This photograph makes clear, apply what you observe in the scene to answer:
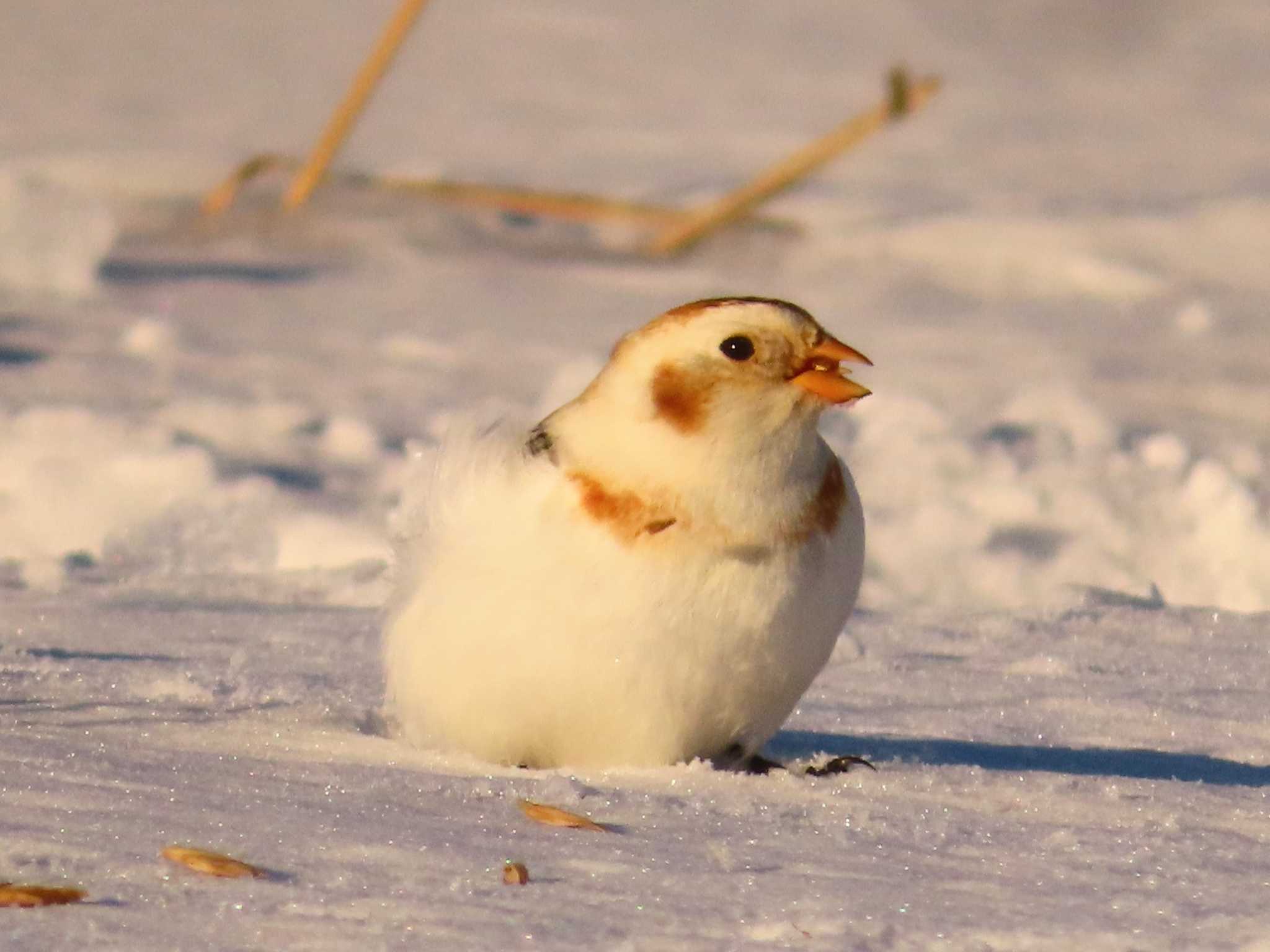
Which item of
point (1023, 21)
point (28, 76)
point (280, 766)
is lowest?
point (280, 766)

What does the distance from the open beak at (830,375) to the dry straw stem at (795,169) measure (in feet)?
10.4

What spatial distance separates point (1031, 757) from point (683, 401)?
84 centimetres

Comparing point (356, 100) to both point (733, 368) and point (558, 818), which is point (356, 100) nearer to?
point (733, 368)

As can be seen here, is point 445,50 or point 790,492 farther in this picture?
point 445,50

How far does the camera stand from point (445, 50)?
10.2 m

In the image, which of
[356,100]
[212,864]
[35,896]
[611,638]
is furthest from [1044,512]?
[35,896]

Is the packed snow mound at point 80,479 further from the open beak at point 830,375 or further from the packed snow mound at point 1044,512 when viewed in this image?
the open beak at point 830,375

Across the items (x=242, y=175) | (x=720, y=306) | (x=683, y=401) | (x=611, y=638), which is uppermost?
(x=242, y=175)

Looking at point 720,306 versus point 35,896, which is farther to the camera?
point 720,306

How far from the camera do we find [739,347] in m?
2.88

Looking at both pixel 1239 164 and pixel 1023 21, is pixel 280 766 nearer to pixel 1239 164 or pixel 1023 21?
pixel 1239 164

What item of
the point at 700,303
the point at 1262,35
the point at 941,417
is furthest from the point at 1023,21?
the point at 700,303

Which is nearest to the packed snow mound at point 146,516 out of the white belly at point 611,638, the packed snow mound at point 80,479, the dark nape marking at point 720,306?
the packed snow mound at point 80,479

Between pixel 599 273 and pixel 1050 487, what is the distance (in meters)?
2.80
